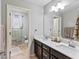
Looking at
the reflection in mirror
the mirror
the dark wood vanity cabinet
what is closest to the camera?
the dark wood vanity cabinet

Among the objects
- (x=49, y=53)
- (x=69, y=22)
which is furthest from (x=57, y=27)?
(x=49, y=53)

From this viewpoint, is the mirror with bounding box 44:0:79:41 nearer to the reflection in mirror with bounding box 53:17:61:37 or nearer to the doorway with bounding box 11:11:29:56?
the reflection in mirror with bounding box 53:17:61:37

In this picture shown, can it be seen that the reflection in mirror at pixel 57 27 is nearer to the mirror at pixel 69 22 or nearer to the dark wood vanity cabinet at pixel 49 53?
the mirror at pixel 69 22

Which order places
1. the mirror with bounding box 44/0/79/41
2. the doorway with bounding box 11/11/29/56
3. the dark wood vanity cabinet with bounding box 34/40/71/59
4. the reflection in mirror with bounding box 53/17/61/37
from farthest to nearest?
the doorway with bounding box 11/11/29/56 → the reflection in mirror with bounding box 53/17/61/37 → the mirror with bounding box 44/0/79/41 → the dark wood vanity cabinet with bounding box 34/40/71/59

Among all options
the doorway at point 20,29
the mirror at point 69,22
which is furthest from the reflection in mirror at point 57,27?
the doorway at point 20,29

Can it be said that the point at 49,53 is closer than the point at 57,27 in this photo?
Yes

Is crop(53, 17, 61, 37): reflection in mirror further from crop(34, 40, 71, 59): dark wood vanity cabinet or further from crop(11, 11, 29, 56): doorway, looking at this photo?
crop(11, 11, 29, 56): doorway

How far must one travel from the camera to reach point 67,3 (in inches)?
110

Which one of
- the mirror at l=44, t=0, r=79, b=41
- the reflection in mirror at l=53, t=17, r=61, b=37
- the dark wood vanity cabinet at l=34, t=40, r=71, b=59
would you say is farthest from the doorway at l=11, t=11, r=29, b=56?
the mirror at l=44, t=0, r=79, b=41

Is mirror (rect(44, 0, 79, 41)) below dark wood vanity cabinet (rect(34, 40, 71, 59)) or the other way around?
the other way around

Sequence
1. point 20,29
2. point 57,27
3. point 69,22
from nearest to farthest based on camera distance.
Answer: point 69,22, point 57,27, point 20,29

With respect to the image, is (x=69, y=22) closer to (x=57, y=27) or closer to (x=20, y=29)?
(x=57, y=27)

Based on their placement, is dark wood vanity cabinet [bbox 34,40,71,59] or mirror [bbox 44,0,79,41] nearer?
dark wood vanity cabinet [bbox 34,40,71,59]

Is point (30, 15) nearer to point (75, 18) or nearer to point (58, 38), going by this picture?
point (58, 38)
